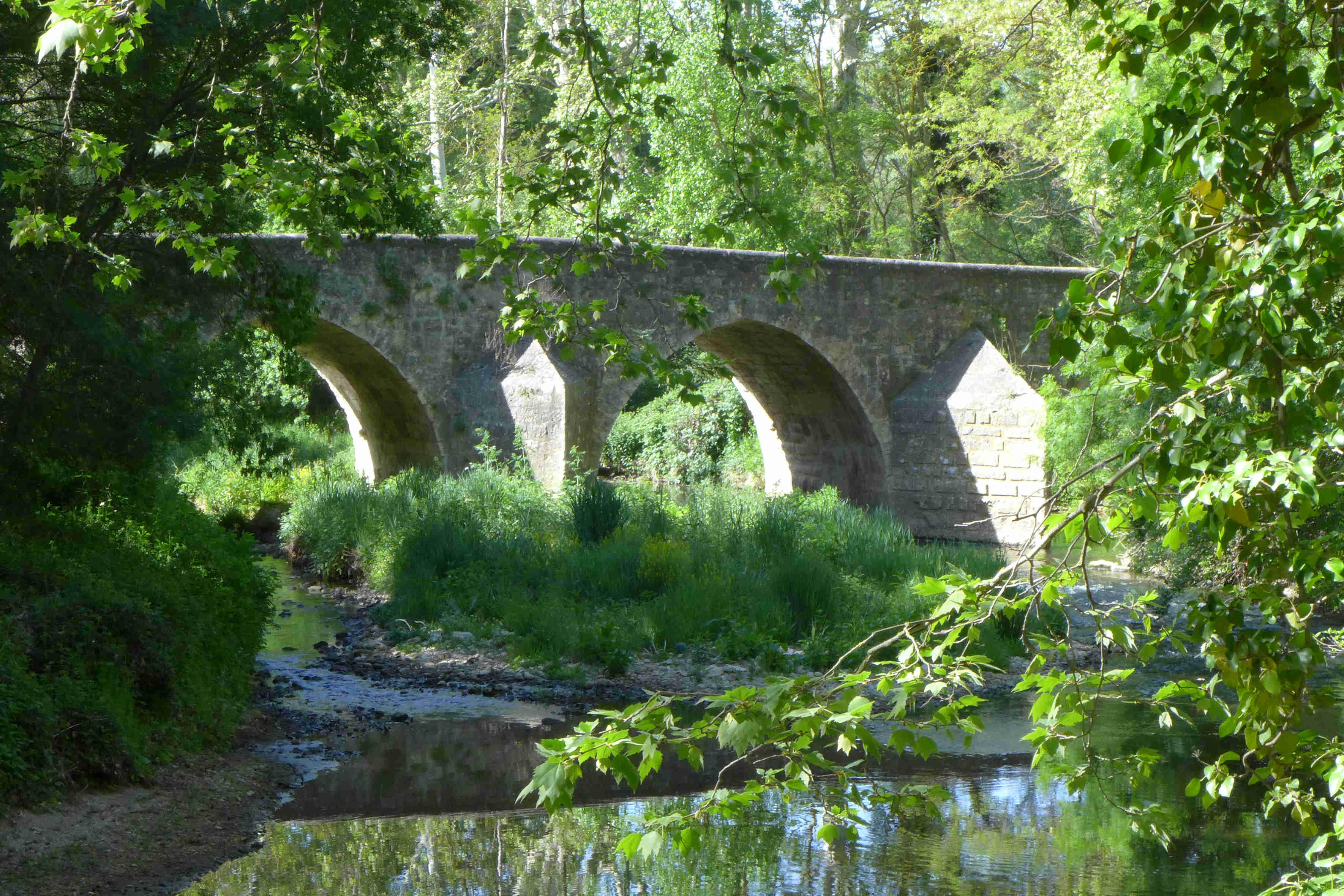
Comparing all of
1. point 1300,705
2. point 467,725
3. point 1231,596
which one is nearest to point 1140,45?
point 1231,596

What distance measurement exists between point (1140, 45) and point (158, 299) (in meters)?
7.49

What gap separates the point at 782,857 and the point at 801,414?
14.6 metres

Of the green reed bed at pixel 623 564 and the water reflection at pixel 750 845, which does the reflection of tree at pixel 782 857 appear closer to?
the water reflection at pixel 750 845

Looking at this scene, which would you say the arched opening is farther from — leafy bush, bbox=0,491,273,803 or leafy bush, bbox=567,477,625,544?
leafy bush, bbox=0,491,273,803

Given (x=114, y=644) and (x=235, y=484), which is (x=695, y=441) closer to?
(x=235, y=484)

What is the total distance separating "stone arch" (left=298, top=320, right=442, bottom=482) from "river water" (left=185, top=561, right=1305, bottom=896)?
8975 mm

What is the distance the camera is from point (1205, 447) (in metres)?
1.89

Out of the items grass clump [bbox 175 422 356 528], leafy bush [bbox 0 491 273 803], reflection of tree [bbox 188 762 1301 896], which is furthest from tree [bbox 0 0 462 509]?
grass clump [bbox 175 422 356 528]

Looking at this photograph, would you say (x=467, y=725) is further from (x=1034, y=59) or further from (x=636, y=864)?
(x=1034, y=59)

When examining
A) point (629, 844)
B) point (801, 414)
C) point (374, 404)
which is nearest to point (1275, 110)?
point (629, 844)

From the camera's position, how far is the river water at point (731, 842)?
18.1 feet

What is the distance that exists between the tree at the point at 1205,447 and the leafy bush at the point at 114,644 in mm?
4345

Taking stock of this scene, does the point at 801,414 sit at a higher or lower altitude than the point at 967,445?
higher

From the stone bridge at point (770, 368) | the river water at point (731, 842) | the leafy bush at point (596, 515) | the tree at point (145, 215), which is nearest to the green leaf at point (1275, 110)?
the river water at point (731, 842)
